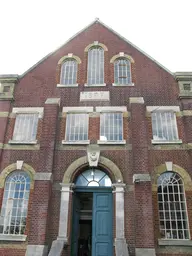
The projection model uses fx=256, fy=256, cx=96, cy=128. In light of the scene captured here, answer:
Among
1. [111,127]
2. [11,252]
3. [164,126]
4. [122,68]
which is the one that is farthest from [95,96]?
[11,252]

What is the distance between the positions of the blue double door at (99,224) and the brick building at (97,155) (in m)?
0.04

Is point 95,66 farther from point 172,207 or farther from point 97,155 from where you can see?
point 172,207

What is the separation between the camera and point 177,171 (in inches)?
472

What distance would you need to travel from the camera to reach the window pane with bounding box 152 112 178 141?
42.4 ft

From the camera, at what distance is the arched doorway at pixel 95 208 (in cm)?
1134

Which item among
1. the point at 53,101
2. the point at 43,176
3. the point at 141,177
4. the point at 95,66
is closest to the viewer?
the point at 141,177

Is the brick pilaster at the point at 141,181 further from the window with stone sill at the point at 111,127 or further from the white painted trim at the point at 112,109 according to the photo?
the window with stone sill at the point at 111,127

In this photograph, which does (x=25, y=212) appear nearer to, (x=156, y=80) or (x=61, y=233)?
(x=61, y=233)

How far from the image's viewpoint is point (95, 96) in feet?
46.0

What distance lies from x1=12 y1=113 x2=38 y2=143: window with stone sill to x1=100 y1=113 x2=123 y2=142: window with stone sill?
140 inches

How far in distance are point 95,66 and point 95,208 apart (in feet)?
26.4

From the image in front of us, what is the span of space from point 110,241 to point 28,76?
395 inches

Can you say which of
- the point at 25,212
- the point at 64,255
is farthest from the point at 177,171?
the point at 25,212

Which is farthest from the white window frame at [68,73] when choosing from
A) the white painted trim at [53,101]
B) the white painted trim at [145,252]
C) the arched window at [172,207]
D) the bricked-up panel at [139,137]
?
the white painted trim at [145,252]
